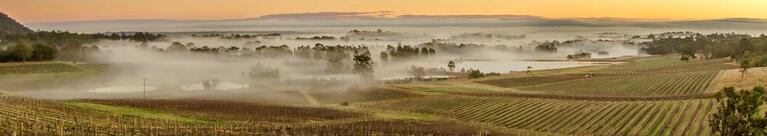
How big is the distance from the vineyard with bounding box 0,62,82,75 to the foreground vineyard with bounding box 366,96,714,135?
8274cm

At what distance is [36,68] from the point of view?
492ft

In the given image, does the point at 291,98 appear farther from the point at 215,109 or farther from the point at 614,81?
the point at 614,81

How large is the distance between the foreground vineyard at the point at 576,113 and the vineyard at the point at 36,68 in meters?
82.7

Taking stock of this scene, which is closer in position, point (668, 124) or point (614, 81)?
point (668, 124)

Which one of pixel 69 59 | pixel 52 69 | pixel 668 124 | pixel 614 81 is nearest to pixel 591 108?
pixel 668 124

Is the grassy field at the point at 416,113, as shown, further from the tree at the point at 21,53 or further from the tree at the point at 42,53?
the tree at the point at 42,53

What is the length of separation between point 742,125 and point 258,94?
8010 cm

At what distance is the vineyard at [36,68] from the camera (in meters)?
143

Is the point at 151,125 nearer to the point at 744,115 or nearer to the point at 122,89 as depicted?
the point at 744,115

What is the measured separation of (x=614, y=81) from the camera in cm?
13350

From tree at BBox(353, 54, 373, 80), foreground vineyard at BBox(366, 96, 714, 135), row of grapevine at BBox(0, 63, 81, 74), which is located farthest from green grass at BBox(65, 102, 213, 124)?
tree at BBox(353, 54, 373, 80)

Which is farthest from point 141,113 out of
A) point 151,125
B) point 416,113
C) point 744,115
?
point 744,115

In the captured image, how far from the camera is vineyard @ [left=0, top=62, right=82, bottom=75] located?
470 feet

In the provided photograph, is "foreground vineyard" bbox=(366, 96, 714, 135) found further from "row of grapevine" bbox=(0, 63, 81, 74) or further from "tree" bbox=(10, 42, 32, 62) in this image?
"tree" bbox=(10, 42, 32, 62)
